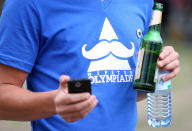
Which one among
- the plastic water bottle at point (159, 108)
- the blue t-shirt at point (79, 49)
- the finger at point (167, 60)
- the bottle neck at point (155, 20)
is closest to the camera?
the blue t-shirt at point (79, 49)

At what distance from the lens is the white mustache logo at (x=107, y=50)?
2215 mm

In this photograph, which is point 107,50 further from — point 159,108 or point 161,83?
Answer: point 159,108

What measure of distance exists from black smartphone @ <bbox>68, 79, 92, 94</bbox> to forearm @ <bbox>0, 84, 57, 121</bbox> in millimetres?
231

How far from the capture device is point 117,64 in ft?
7.55

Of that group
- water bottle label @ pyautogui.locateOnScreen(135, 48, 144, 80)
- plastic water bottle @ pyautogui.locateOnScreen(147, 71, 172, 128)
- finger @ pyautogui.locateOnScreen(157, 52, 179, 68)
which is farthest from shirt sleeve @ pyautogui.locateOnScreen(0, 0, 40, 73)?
plastic water bottle @ pyautogui.locateOnScreen(147, 71, 172, 128)

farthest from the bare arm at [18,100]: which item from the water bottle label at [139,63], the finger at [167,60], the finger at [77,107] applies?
the finger at [167,60]

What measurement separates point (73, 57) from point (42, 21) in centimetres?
23

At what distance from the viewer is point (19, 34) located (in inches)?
83.0

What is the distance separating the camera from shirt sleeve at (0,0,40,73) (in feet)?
6.88

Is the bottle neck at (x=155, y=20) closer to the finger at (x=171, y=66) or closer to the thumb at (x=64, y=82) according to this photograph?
the finger at (x=171, y=66)

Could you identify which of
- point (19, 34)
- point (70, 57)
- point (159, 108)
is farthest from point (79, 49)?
point (159, 108)

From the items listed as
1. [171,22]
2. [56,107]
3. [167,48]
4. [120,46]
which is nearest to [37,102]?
[56,107]

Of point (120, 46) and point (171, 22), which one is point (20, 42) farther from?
point (171, 22)

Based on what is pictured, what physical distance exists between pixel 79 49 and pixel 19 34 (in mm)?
289
